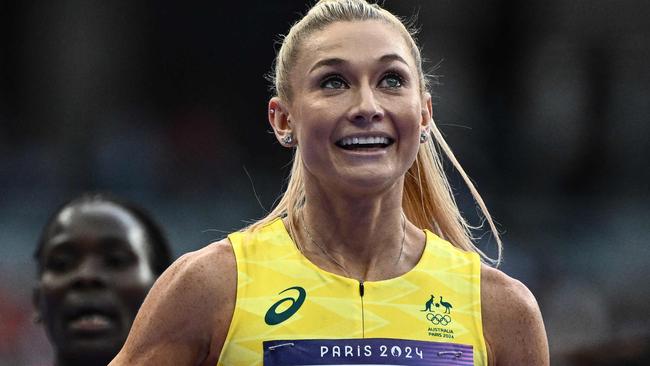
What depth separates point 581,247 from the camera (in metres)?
7.76

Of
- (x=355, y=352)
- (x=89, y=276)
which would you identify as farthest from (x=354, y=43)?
(x=89, y=276)

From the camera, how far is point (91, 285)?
14.0 ft

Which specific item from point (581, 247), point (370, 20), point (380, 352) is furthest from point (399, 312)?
point (581, 247)

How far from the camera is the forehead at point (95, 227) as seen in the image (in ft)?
14.2

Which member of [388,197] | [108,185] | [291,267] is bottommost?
[291,267]

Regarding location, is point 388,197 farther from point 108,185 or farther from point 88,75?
point 88,75

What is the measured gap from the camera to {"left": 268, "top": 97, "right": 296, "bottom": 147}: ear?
326 cm

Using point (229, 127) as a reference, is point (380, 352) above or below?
below

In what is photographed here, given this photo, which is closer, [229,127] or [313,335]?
[313,335]

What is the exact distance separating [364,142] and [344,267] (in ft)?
1.22

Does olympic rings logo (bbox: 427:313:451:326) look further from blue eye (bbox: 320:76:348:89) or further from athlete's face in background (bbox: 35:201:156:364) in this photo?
athlete's face in background (bbox: 35:201:156:364)

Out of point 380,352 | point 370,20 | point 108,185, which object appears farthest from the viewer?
point 108,185

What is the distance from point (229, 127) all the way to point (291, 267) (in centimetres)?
512

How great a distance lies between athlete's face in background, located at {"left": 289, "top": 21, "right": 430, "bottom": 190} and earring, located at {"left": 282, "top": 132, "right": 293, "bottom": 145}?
76mm
